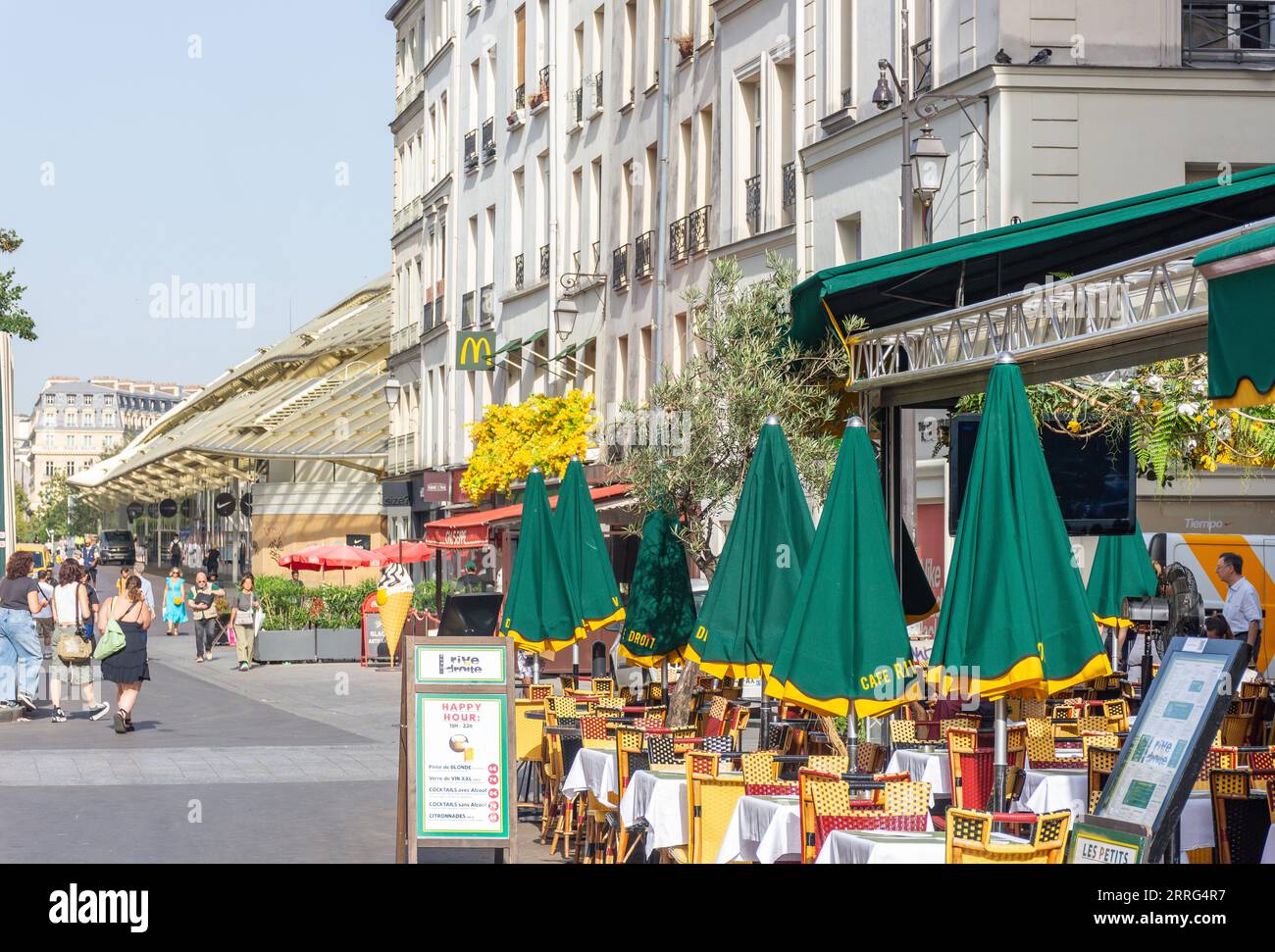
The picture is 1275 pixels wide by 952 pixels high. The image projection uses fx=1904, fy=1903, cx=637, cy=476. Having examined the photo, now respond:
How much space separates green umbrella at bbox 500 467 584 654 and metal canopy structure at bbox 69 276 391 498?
3835cm

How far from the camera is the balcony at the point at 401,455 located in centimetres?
5475

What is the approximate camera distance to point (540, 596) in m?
17.5

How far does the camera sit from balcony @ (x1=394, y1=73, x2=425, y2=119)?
180 ft

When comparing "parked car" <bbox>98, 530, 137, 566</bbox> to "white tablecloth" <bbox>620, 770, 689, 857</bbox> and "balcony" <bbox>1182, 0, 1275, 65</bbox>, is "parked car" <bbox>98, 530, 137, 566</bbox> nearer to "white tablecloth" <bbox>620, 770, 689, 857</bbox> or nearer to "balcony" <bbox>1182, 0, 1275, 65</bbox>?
"balcony" <bbox>1182, 0, 1275, 65</bbox>

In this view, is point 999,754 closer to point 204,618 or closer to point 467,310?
point 204,618

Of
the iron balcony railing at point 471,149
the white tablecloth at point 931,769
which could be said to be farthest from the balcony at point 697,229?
the white tablecloth at point 931,769

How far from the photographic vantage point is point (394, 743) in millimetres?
20500

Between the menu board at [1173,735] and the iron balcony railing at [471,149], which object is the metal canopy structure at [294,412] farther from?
the menu board at [1173,735]

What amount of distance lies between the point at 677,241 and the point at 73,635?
1441cm

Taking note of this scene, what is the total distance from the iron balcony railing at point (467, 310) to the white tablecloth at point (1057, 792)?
1468 inches

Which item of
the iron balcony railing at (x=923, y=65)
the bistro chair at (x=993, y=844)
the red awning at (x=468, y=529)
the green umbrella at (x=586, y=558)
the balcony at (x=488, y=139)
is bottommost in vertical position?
the bistro chair at (x=993, y=844)

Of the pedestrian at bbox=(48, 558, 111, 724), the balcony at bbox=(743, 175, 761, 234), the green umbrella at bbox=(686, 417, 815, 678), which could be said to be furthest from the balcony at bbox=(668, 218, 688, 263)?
the green umbrella at bbox=(686, 417, 815, 678)

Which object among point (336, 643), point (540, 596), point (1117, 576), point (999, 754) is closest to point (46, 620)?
point (336, 643)
